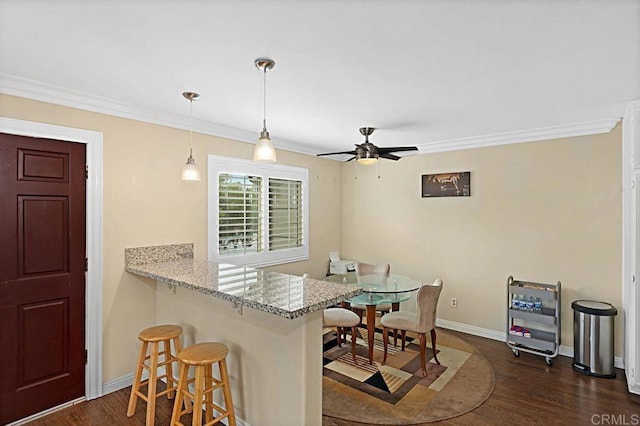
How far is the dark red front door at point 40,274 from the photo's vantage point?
2.48 metres

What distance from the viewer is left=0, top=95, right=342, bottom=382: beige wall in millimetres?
2902

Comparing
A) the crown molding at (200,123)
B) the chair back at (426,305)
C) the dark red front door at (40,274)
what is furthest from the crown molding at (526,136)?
the dark red front door at (40,274)

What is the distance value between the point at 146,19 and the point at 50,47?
768mm

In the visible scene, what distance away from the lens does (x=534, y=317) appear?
3.67 metres

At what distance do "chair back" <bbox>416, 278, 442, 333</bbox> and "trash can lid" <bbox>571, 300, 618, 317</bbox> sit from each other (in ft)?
4.71

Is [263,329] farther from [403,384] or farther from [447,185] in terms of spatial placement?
[447,185]

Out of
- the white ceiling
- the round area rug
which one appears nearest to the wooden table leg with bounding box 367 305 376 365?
the round area rug

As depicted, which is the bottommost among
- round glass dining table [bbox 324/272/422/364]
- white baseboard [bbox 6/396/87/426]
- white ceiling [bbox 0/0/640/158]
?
white baseboard [bbox 6/396/87/426]

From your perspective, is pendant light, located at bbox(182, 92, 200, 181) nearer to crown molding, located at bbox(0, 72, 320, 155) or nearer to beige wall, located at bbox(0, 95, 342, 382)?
crown molding, located at bbox(0, 72, 320, 155)

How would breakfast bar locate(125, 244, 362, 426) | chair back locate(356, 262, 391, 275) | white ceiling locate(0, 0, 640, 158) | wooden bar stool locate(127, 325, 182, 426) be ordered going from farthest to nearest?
chair back locate(356, 262, 391, 275) < wooden bar stool locate(127, 325, 182, 426) < breakfast bar locate(125, 244, 362, 426) < white ceiling locate(0, 0, 640, 158)

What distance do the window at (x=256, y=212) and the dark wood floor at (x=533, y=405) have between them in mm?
1619

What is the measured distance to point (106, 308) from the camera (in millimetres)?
2936

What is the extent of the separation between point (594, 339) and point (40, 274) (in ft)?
16.1

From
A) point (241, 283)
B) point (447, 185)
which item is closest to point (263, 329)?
point (241, 283)
